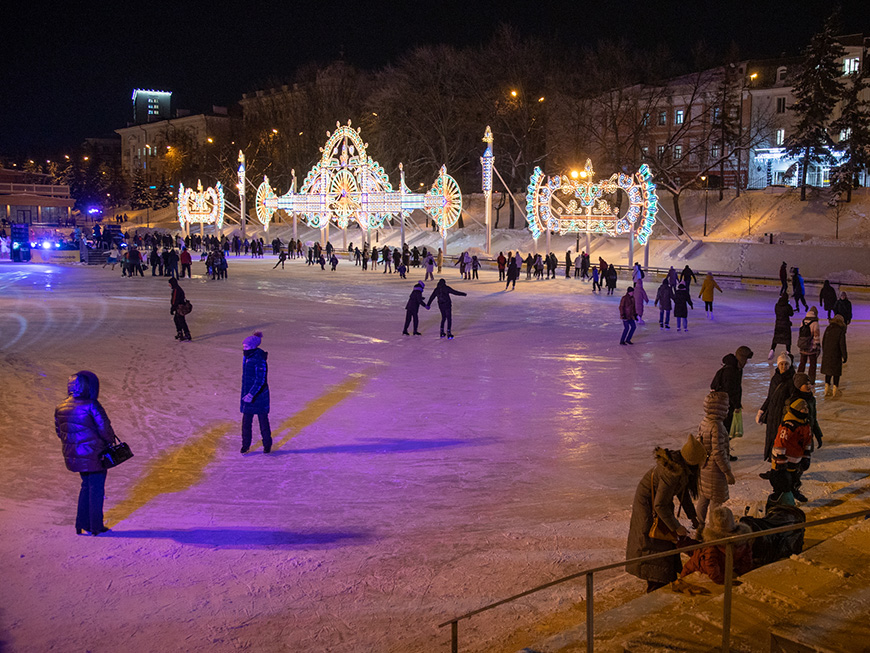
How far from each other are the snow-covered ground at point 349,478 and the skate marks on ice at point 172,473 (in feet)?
0.10

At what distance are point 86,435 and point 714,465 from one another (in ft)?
14.2

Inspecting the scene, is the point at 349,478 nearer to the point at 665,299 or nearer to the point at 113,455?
the point at 113,455

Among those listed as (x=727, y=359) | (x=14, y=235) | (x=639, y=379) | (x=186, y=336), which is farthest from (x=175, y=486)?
(x=14, y=235)

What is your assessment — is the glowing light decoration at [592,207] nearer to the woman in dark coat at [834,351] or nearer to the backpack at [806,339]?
the backpack at [806,339]

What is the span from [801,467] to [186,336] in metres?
11.2

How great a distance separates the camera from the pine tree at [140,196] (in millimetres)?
76062

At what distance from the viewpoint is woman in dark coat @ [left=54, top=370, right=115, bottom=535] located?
17.4 feet

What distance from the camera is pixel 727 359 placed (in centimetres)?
711

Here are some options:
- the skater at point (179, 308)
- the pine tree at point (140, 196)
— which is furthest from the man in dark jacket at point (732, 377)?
the pine tree at point (140, 196)

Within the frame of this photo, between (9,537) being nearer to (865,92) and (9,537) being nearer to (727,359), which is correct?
(727,359)

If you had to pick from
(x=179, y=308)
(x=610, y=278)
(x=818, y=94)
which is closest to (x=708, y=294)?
(x=610, y=278)

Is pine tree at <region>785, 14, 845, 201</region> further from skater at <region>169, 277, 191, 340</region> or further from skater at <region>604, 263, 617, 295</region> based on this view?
skater at <region>169, 277, 191, 340</region>

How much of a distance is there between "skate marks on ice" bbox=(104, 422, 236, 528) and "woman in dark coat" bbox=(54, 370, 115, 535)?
32 centimetres

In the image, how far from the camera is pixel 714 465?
479 cm
